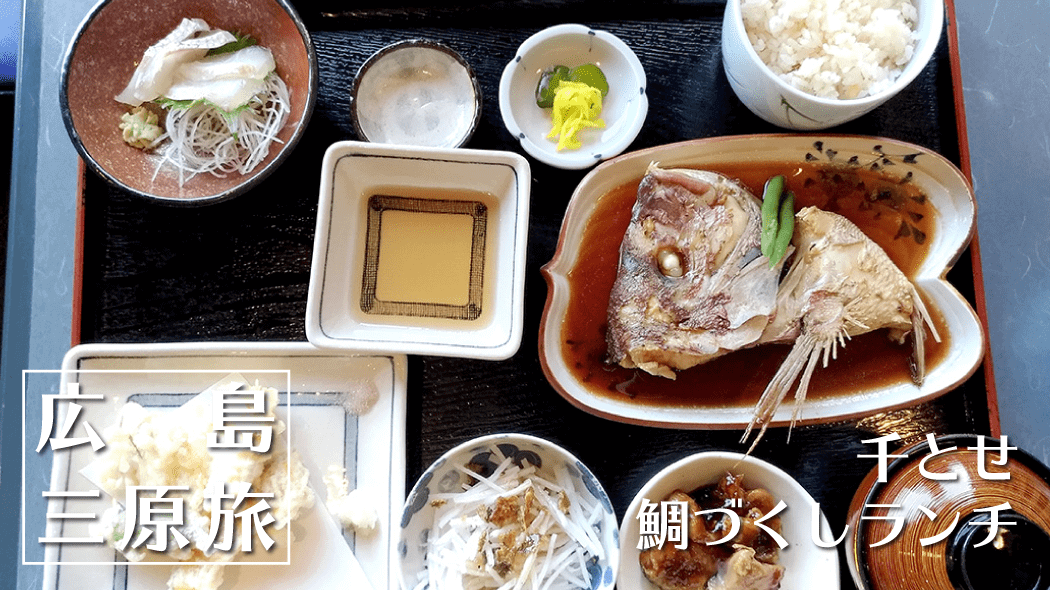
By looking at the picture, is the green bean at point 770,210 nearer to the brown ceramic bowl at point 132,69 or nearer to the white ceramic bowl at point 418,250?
the white ceramic bowl at point 418,250

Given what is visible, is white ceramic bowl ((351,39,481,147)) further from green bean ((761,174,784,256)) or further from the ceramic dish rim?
green bean ((761,174,784,256))

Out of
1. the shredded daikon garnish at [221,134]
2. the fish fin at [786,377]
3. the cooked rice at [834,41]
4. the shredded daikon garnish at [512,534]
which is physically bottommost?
the shredded daikon garnish at [512,534]

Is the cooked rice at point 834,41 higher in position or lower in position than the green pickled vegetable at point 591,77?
higher

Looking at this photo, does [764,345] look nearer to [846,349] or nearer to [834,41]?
Result: [846,349]

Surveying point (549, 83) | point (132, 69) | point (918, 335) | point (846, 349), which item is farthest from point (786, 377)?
point (132, 69)

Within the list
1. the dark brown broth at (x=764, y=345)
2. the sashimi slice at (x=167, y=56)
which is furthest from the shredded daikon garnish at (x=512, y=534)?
the sashimi slice at (x=167, y=56)

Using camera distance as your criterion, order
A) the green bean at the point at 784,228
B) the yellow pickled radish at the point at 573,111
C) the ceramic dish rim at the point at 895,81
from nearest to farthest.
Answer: the ceramic dish rim at the point at 895,81
the green bean at the point at 784,228
the yellow pickled radish at the point at 573,111

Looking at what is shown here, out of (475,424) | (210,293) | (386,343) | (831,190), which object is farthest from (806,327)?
(210,293)

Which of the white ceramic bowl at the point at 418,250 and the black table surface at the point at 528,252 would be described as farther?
the black table surface at the point at 528,252
